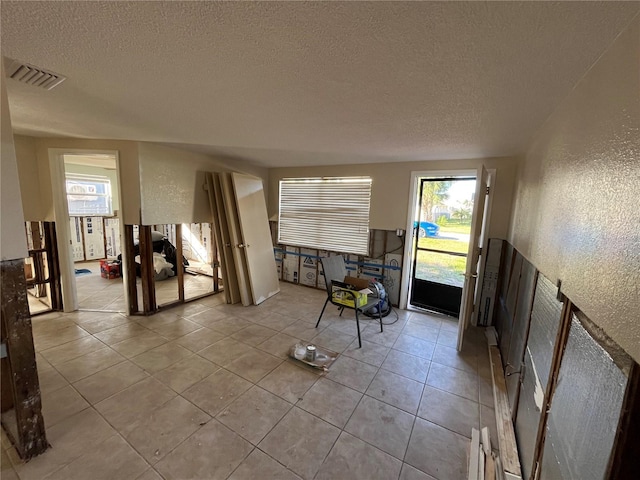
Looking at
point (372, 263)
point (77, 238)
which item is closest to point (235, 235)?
point (372, 263)

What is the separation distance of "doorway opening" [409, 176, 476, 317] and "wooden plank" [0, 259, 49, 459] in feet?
13.5

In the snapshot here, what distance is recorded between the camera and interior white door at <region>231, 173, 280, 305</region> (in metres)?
3.93

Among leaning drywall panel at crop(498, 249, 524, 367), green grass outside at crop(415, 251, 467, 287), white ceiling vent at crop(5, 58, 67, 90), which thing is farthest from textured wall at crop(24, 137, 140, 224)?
leaning drywall panel at crop(498, 249, 524, 367)

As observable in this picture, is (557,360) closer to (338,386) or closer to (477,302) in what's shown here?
(338,386)

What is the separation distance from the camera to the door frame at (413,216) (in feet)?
10.9

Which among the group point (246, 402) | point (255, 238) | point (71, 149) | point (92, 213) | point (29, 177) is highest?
point (71, 149)

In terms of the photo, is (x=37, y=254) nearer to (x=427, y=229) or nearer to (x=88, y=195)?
(x=88, y=195)

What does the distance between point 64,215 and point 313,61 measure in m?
3.93

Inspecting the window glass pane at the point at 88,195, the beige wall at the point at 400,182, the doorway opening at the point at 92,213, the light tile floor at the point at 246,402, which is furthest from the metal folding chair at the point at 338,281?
the window glass pane at the point at 88,195

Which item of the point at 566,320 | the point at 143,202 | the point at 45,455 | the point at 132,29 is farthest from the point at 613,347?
the point at 143,202

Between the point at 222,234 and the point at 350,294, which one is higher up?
the point at 222,234

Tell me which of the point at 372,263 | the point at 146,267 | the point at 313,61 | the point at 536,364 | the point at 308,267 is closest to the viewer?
the point at 313,61

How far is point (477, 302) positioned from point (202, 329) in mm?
3730

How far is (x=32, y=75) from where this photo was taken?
144 centimetres
